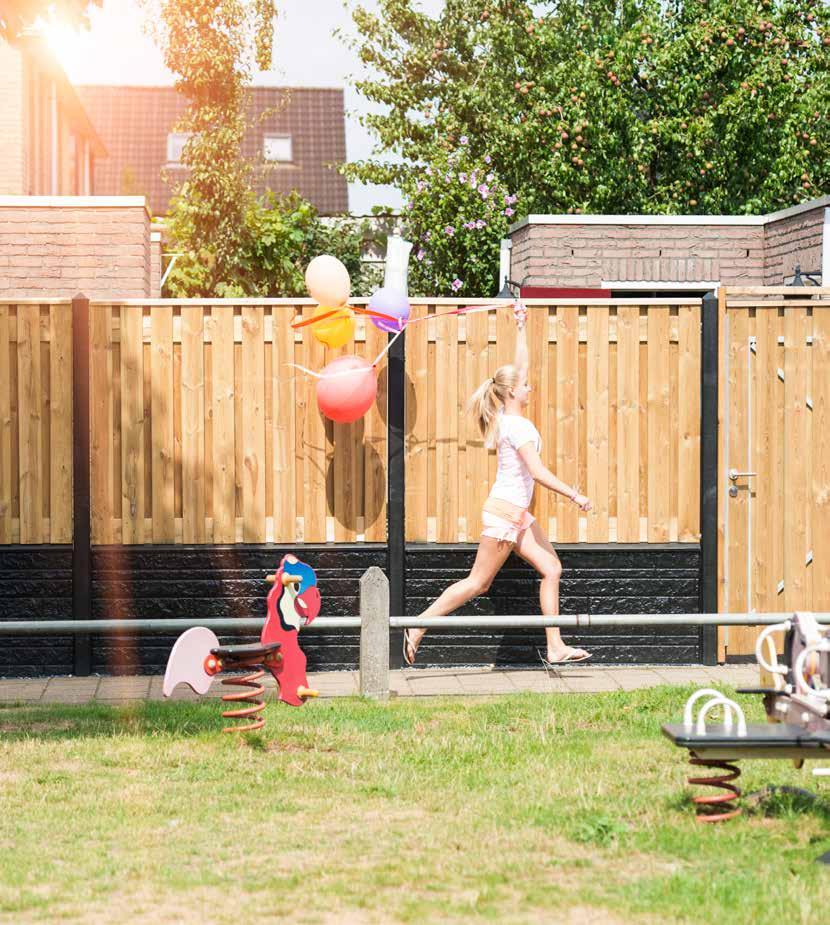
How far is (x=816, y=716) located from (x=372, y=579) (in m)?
3.61

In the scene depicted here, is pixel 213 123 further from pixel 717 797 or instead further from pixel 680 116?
pixel 717 797

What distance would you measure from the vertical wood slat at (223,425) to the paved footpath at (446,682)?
1.12 meters

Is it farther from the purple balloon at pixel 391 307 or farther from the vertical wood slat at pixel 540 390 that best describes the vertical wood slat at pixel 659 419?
the purple balloon at pixel 391 307

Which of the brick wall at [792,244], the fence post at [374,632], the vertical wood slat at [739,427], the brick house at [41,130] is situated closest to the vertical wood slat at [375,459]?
the fence post at [374,632]

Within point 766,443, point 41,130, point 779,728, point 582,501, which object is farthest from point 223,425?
point 41,130

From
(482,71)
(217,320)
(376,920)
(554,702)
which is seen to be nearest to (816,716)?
(376,920)

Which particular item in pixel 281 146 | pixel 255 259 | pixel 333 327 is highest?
pixel 281 146

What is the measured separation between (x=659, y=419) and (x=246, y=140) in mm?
41192

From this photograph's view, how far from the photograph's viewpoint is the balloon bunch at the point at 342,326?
9742 mm

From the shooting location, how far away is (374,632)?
8797 mm

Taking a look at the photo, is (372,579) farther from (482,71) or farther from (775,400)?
(482,71)

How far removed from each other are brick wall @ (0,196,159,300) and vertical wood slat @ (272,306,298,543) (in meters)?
5.26

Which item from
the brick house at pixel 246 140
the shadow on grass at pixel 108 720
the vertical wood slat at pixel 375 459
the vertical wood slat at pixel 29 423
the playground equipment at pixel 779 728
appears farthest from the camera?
the brick house at pixel 246 140

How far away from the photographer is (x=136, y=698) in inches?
358
